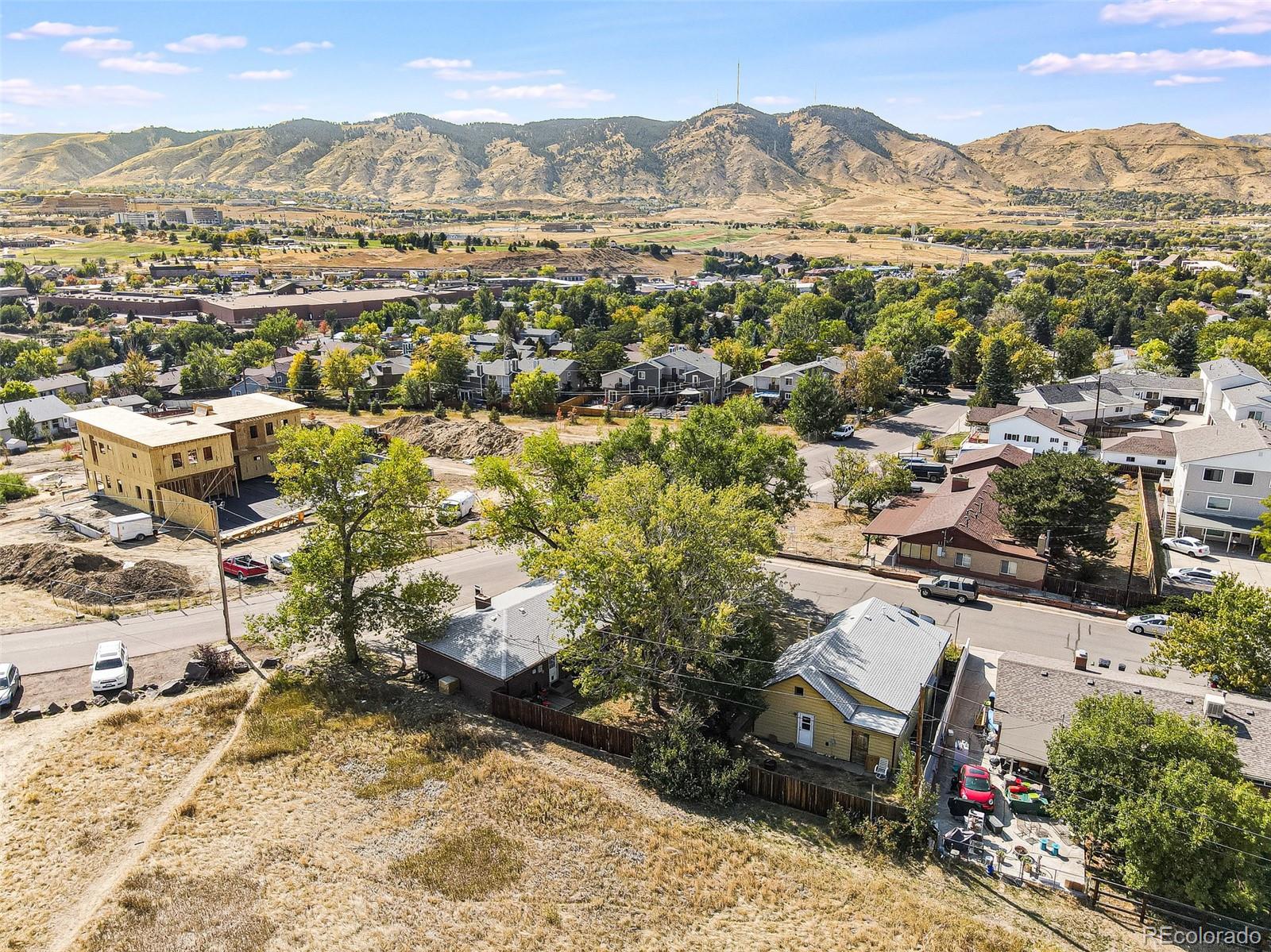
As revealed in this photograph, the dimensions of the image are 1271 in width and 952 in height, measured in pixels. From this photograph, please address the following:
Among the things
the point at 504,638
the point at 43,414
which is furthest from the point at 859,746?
the point at 43,414

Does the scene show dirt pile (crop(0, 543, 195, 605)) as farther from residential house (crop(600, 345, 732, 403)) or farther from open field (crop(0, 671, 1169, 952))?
residential house (crop(600, 345, 732, 403))

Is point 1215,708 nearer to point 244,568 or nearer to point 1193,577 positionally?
point 1193,577

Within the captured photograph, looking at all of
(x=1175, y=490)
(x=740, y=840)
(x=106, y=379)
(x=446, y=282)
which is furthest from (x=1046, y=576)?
(x=446, y=282)

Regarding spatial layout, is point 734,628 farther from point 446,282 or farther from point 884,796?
point 446,282

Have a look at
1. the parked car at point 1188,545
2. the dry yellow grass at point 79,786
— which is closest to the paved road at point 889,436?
the parked car at point 1188,545

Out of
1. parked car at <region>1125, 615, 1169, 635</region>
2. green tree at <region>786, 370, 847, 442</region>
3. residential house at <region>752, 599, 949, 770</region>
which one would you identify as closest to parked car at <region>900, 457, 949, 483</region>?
green tree at <region>786, 370, 847, 442</region>

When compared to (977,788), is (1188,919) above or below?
below

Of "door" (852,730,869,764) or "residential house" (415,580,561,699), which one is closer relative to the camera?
"door" (852,730,869,764)
